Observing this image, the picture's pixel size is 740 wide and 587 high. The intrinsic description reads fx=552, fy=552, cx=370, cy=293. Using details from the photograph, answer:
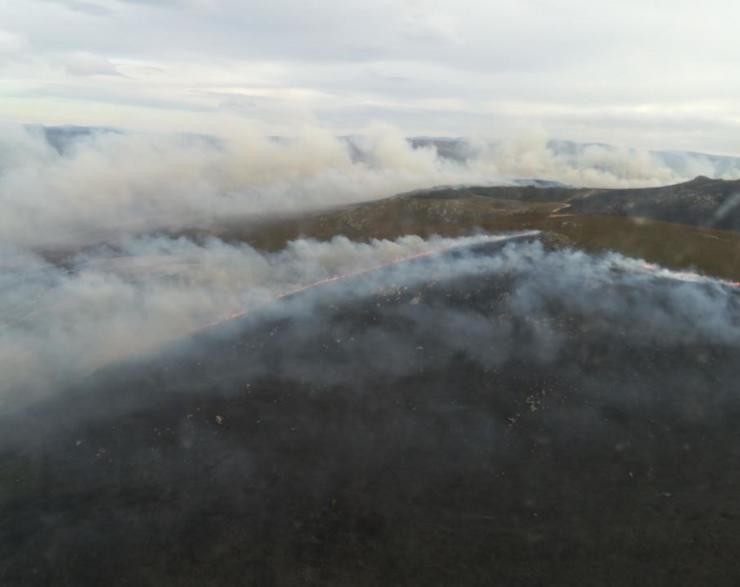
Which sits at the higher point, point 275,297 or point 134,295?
point 275,297

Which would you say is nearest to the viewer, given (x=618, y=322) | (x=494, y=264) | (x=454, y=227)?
(x=618, y=322)

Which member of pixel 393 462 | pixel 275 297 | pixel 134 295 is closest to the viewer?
pixel 393 462

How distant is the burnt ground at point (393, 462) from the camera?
47.6 m

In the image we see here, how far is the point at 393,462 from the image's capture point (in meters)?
60.5

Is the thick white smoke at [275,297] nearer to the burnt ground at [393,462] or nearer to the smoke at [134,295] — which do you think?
the smoke at [134,295]

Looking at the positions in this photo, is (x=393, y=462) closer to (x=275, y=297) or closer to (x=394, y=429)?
(x=394, y=429)

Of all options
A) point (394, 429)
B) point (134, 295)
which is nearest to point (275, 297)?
point (134, 295)

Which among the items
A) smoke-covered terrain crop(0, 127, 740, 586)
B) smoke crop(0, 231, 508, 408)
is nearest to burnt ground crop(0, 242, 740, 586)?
smoke-covered terrain crop(0, 127, 740, 586)

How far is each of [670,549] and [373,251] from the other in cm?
11501

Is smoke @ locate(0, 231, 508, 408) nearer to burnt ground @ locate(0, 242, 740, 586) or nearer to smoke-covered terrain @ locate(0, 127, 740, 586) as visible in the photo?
smoke-covered terrain @ locate(0, 127, 740, 586)

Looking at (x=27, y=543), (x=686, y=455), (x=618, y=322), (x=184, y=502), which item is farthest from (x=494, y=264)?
(x=27, y=543)

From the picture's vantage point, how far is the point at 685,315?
92188mm

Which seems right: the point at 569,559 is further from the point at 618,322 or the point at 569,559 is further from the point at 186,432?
the point at 618,322

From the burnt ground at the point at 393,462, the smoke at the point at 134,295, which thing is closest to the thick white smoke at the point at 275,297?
the smoke at the point at 134,295
